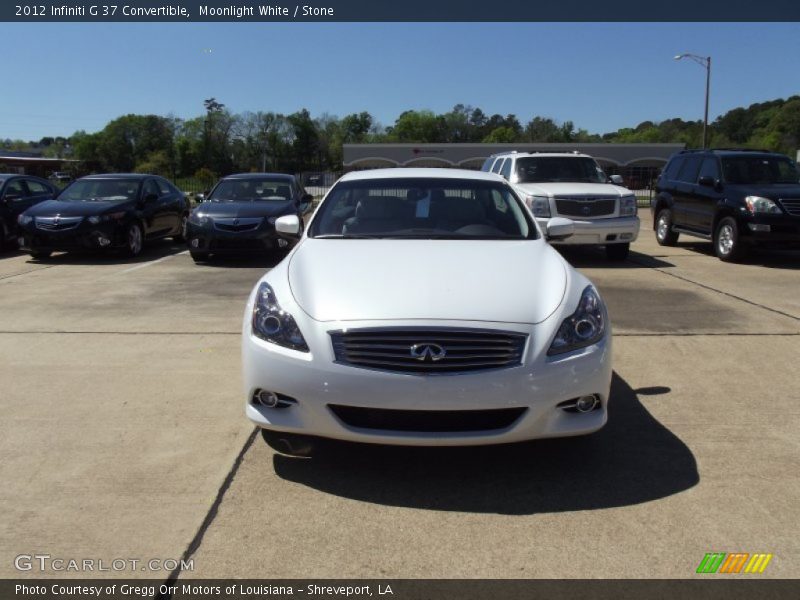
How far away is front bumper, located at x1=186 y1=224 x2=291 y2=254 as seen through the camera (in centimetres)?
1128

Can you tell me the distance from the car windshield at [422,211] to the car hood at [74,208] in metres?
7.91

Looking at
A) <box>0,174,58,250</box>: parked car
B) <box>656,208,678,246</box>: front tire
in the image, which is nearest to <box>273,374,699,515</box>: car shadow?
<box>656,208,678,246</box>: front tire

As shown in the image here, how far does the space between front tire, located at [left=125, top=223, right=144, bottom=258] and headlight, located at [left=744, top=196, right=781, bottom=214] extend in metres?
10.4

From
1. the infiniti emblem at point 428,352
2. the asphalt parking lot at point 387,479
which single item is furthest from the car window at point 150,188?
the infiniti emblem at point 428,352

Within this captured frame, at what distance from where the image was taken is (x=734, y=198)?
11.6 meters

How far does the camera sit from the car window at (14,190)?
1368cm

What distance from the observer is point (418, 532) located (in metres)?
3.13

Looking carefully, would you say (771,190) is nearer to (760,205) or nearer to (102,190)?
(760,205)

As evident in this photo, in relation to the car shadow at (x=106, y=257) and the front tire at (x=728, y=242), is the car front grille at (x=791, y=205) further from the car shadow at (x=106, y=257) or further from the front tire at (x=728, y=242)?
the car shadow at (x=106, y=257)

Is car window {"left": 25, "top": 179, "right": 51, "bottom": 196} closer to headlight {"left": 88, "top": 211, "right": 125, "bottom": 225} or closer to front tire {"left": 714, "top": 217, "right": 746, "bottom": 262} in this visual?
headlight {"left": 88, "top": 211, "right": 125, "bottom": 225}
